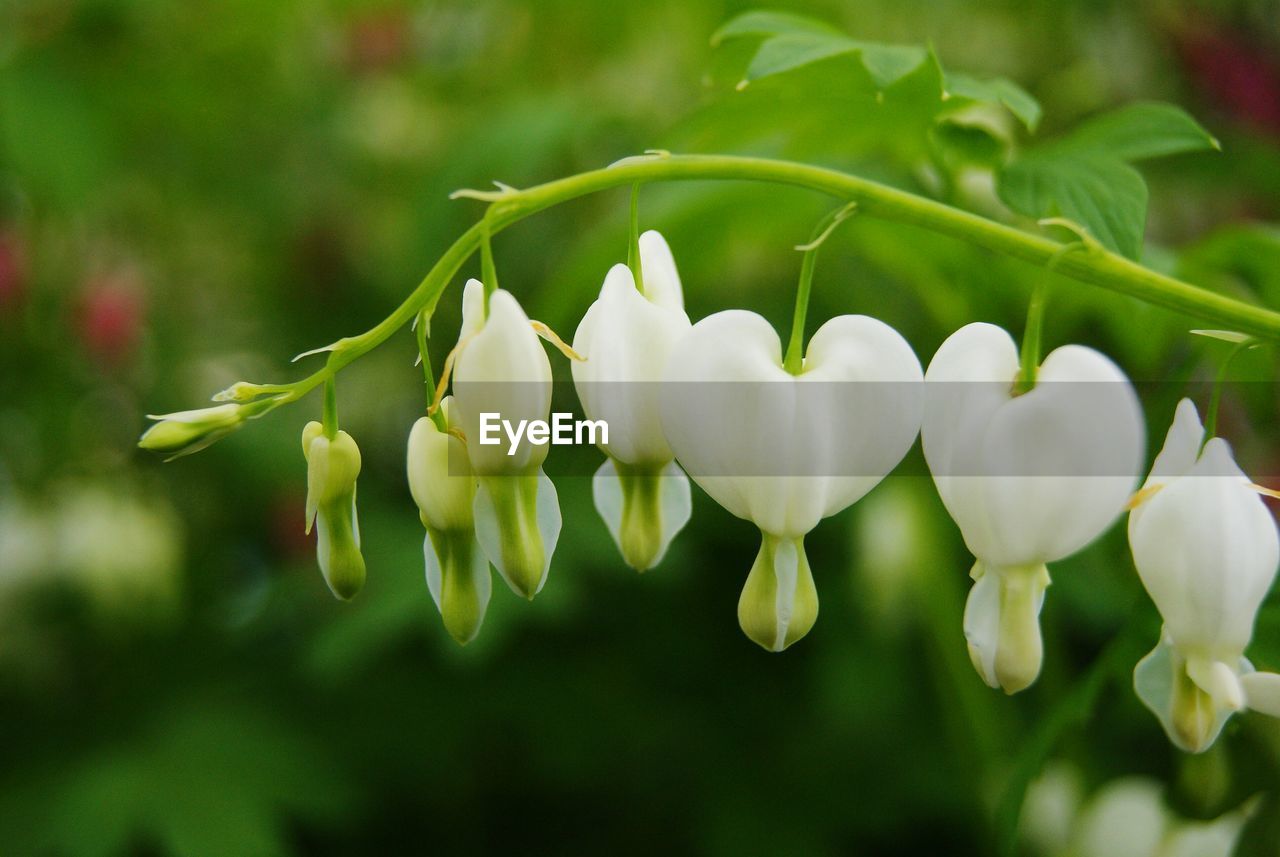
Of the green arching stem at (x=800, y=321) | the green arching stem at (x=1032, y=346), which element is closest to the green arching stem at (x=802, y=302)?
the green arching stem at (x=800, y=321)

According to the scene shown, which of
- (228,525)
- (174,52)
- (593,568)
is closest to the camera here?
(593,568)

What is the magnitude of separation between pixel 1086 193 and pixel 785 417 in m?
0.29

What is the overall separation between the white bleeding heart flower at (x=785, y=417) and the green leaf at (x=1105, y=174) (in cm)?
19

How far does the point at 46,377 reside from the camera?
72.5 inches

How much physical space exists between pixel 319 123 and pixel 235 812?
1297mm

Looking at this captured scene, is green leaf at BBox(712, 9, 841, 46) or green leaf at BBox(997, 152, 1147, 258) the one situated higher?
green leaf at BBox(712, 9, 841, 46)

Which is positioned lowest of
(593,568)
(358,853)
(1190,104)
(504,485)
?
(358,853)

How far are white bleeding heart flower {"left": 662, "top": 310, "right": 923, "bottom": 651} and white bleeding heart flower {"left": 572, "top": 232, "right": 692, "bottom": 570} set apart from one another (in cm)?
2

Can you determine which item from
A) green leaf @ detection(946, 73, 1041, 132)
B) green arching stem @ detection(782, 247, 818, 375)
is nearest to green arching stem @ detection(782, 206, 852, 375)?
green arching stem @ detection(782, 247, 818, 375)

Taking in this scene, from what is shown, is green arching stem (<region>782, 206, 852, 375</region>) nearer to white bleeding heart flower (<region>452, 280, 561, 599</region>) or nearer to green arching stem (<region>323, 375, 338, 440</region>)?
white bleeding heart flower (<region>452, 280, 561, 599</region>)

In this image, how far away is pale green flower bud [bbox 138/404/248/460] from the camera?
586 millimetres

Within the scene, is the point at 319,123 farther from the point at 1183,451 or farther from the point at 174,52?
the point at 1183,451

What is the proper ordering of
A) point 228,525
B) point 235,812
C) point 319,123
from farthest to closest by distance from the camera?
point 319,123 → point 228,525 → point 235,812

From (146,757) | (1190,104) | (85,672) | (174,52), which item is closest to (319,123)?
(174,52)
